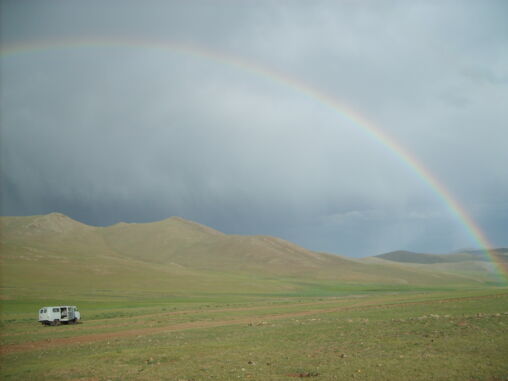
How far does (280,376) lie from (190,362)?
5839 millimetres

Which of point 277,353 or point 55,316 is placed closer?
point 277,353

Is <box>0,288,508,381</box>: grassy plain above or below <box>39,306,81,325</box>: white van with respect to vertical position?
below

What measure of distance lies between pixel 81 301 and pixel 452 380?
82243 mm

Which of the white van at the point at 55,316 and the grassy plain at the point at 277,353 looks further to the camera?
the white van at the point at 55,316

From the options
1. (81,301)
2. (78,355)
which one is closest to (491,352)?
→ (78,355)

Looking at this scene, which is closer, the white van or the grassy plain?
the grassy plain

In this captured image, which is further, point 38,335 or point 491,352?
point 38,335

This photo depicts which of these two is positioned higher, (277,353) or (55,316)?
(55,316)

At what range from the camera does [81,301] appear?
83.6 m

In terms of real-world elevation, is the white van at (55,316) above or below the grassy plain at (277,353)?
above

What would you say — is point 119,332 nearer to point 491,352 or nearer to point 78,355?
point 78,355

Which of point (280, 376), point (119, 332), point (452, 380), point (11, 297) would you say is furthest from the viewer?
point (11, 297)

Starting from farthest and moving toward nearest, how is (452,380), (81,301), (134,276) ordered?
1. (134,276)
2. (81,301)
3. (452,380)

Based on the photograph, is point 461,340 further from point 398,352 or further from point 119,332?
point 119,332
